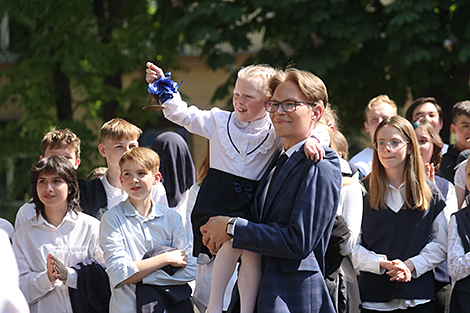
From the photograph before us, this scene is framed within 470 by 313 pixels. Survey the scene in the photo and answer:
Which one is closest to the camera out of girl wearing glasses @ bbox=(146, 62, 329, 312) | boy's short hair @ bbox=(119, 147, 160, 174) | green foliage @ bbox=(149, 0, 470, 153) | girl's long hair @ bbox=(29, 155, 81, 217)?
Result: girl wearing glasses @ bbox=(146, 62, 329, 312)

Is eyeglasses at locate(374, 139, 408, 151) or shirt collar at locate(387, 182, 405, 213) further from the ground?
eyeglasses at locate(374, 139, 408, 151)

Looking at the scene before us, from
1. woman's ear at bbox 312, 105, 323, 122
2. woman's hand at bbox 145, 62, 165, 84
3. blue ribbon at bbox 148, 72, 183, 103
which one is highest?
woman's hand at bbox 145, 62, 165, 84

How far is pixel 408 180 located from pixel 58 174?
2.59 m

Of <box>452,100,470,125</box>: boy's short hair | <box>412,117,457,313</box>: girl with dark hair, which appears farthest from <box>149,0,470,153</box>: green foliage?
<box>412,117,457,313</box>: girl with dark hair

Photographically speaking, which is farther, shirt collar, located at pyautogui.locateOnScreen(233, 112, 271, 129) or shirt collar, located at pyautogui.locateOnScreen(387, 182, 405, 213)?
shirt collar, located at pyautogui.locateOnScreen(387, 182, 405, 213)

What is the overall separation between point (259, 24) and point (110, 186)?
17.3 ft

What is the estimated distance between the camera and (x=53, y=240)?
3977 mm

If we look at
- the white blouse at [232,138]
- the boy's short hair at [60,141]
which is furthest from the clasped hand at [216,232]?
the boy's short hair at [60,141]

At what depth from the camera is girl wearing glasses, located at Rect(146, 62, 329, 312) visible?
3.18m

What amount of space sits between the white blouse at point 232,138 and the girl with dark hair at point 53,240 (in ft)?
3.95

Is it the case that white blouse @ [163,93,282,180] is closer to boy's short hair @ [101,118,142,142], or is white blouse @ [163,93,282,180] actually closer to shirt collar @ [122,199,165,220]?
shirt collar @ [122,199,165,220]

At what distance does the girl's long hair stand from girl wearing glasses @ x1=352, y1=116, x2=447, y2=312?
2.13 m

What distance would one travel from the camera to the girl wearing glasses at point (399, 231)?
3873mm

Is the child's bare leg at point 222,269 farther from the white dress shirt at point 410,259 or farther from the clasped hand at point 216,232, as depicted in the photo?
the white dress shirt at point 410,259
